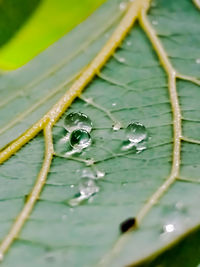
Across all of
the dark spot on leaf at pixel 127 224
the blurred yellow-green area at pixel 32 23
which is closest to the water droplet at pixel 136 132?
the dark spot on leaf at pixel 127 224

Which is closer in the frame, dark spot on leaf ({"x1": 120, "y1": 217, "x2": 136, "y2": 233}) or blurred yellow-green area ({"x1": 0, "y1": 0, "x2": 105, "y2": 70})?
dark spot on leaf ({"x1": 120, "y1": 217, "x2": 136, "y2": 233})

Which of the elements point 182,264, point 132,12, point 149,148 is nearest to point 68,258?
point 182,264

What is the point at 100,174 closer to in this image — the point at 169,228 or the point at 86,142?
the point at 86,142

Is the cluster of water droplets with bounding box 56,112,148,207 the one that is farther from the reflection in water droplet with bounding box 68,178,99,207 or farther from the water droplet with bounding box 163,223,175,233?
the water droplet with bounding box 163,223,175,233

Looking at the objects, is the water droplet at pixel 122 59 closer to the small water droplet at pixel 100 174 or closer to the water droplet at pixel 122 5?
the water droplet at pixel 122 5

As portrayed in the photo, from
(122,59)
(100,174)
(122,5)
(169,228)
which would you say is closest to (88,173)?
(100,174)

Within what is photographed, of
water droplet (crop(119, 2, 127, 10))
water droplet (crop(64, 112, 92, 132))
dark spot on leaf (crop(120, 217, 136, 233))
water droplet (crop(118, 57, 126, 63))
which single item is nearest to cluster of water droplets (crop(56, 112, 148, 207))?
water droplet (crop(64, 112, 92, 132))

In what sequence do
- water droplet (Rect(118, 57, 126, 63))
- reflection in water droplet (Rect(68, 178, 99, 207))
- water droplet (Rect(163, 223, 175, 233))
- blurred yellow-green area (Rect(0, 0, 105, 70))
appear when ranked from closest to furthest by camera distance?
water droplet (Rect(163, 223, 175, 233)) → reflection in water droplet (Rect(68, 178, 99, 207)) → water droplet (Rect(118, 57, 126, 63)) → blurred yellow-green area (Rect(0, 0, 105, 70))

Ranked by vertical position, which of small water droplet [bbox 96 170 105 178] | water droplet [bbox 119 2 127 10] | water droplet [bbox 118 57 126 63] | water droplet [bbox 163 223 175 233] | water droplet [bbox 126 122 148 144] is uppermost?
water droplet [bbox 119 2 127 10]
